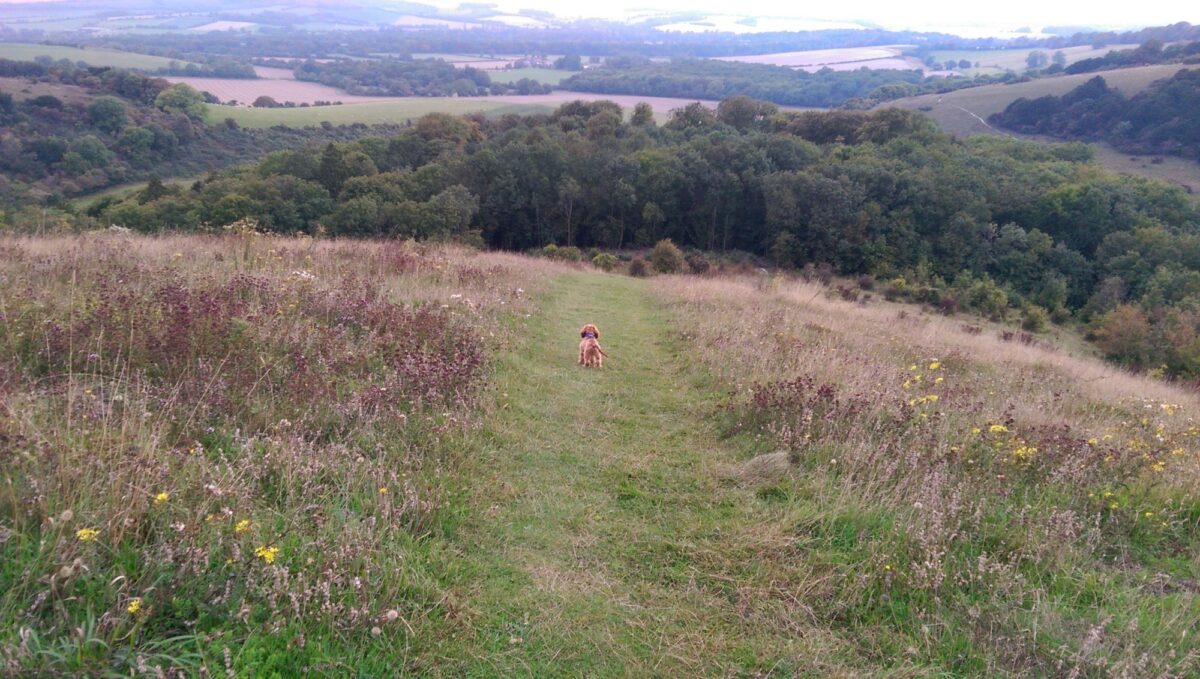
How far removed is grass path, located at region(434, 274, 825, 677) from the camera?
3.00 metres

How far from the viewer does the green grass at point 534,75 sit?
291 ft

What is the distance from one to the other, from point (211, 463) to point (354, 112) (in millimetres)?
72824

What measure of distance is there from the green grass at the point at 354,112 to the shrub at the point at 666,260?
3747cm

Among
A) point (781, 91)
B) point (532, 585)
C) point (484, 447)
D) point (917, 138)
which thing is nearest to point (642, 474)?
point (484, 447)

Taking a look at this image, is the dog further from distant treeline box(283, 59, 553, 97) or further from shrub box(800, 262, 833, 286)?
distant treeline box(283, 59, 553, 97)

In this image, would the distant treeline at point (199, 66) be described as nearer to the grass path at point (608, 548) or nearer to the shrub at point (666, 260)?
the shrub at point (666, 260)

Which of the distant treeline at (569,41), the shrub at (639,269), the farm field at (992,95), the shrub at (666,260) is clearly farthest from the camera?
the distant treeline at (569,41)

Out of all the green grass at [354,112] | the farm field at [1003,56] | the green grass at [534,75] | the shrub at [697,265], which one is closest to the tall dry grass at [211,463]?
the shrub at [697,265]

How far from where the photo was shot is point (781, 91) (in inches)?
3216

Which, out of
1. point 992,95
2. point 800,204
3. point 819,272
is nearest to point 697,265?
point 819,272

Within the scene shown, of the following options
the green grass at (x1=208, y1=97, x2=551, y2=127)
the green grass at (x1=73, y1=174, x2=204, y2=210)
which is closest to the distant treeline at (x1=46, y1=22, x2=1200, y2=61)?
the green grass at (x1=208, y1=97, x2=551, y2=127)

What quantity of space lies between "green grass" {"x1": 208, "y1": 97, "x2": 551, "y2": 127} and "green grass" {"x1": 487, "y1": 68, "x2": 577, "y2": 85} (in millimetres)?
18281

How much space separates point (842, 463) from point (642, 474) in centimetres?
144

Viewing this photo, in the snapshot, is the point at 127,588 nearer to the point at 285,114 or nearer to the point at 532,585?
the point at 532,585
